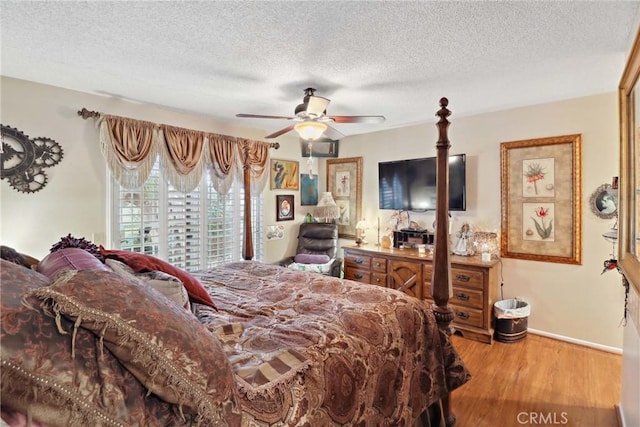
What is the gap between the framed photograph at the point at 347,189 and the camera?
4.97m

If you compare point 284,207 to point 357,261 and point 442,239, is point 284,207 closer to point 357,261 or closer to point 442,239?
point 357,261

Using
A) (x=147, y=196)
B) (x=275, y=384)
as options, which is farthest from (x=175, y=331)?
(x=147, y=196)

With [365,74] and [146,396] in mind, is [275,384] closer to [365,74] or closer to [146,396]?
[146,396]

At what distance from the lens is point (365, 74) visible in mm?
2645

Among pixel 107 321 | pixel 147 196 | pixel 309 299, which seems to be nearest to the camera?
pixel 107 321

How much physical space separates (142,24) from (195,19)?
0.35m

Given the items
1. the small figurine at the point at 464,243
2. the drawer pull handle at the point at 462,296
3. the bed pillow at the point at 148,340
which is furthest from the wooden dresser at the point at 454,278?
the bed pillow at the point at 148,340

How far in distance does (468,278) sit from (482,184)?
1.18 meters

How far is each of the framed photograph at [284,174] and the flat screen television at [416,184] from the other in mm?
1353

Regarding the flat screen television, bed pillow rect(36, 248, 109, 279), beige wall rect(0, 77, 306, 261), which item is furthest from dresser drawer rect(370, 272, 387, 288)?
bed pillow rect(36, 248, 109, 279)

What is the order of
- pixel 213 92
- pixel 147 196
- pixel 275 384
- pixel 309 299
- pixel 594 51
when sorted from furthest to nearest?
pixel 147 196 → pixel 213 92 → pixel 594 51 → pixel 309 299 → pixel 275 384

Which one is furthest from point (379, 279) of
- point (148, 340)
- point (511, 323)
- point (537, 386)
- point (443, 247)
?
point (148, 340)

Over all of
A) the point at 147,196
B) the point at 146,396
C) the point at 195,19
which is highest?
the point at 195,19

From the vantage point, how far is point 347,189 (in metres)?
5.11
